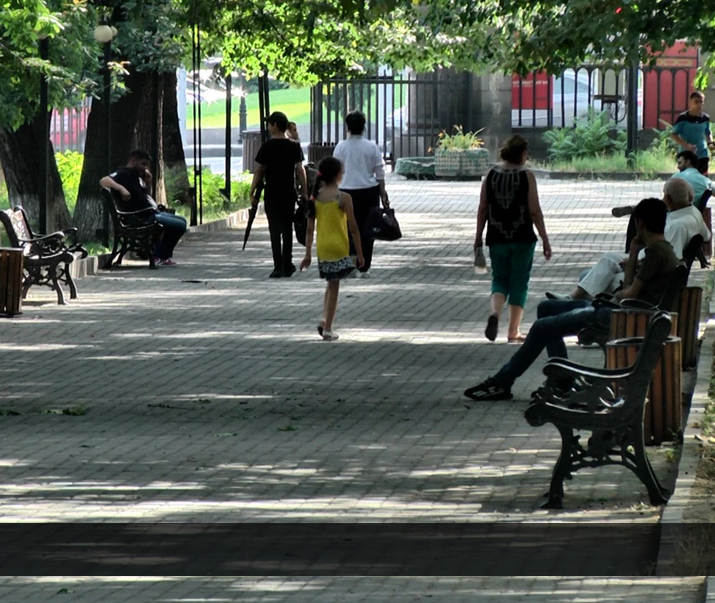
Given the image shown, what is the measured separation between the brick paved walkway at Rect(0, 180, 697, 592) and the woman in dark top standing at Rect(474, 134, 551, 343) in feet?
1.52

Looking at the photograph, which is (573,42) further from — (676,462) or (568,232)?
(568,232)

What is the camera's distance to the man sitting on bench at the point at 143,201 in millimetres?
19766

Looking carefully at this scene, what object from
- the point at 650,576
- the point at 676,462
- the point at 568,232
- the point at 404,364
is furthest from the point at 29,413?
the point at 568,232

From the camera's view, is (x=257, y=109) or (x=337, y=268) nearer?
(x=337, y=268)

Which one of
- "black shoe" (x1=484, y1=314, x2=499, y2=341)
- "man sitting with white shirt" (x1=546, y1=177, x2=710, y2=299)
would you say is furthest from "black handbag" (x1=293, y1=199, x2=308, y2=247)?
"man sitting with white shirt" (x1=546, y1=177, x2=710, y2=299)

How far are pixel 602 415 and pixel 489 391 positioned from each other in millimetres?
2937

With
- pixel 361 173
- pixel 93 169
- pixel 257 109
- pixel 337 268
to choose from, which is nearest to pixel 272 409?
pixel 337 268

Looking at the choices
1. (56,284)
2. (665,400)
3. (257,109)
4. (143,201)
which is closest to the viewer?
(665,400)

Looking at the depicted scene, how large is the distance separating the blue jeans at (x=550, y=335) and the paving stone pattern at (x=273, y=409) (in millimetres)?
235

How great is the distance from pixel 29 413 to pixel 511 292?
4.27m

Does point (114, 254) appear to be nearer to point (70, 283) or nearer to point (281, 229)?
point (281, 229)

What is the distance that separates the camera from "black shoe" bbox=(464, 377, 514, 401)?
35.1 ft

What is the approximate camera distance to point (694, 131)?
2092cm

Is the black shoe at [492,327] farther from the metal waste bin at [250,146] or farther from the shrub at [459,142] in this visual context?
the shrub at [459,142]
